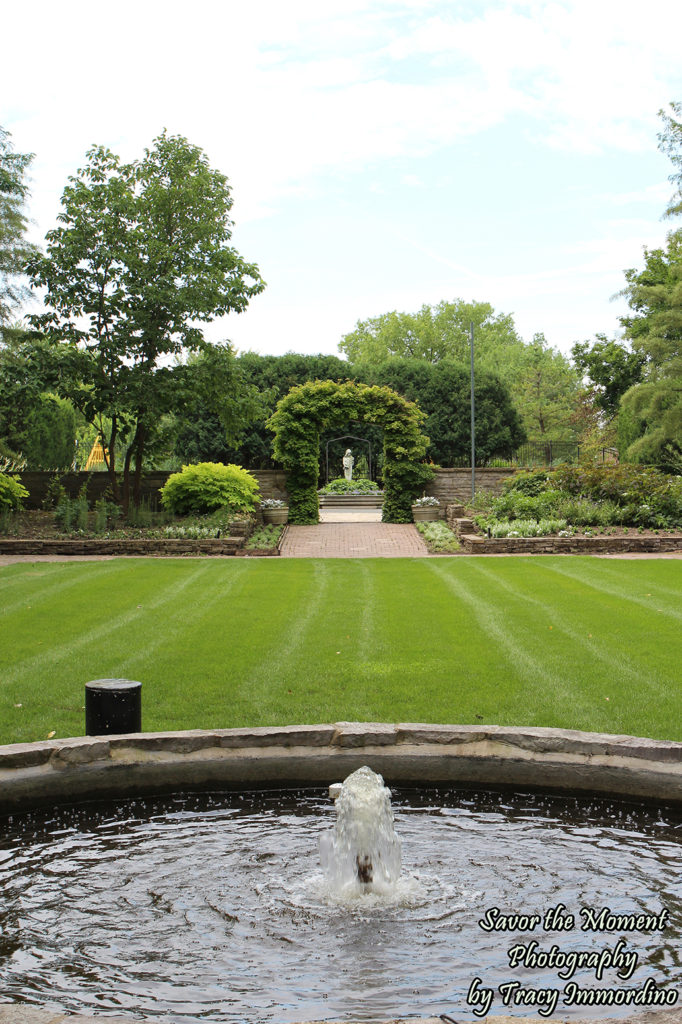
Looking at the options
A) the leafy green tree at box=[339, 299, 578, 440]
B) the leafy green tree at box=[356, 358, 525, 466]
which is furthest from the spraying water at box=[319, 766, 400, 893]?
the leafy green tree at box=[339, 299, 578, 440]

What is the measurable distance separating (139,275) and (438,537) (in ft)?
26.8

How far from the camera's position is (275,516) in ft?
72.5

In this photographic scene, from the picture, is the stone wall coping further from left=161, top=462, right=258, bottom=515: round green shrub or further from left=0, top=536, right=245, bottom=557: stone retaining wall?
left=161, top=462, right=258, bottom=515: round green shrub

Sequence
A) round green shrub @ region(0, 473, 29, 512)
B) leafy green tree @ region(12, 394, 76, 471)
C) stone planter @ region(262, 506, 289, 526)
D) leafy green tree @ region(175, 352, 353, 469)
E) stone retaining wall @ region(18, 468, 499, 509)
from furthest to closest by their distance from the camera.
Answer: leafy green tree @ region(175, 352, 353, 469) < leafy green tree @ region(12, 394, 76, 471) < stone retaining wall @ region(18, 468, 499, 509) < stone planter @ region(262, 506, 289, 526) < round green shrub @ region(0, 473, 29, 512)

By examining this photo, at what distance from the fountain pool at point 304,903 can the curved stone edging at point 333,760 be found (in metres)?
0.09

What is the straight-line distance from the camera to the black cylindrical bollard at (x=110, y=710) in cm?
530

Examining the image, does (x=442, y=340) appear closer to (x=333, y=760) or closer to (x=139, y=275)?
(x=139, y=275)

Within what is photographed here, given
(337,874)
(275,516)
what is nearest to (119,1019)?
(337,874)

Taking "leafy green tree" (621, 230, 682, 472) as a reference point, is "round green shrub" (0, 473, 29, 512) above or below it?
below

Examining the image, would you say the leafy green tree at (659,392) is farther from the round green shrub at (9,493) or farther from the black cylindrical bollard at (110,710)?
the black cylindrical bollard at (110,710)

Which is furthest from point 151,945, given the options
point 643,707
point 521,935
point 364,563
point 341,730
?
point 364,563

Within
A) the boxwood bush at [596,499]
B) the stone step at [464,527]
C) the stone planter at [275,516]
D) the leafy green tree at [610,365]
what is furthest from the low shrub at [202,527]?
the leafy green tree at [610,365]

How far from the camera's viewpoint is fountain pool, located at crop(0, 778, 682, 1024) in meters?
3.11

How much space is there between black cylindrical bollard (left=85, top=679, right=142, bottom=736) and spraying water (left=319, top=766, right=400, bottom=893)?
162 cm
